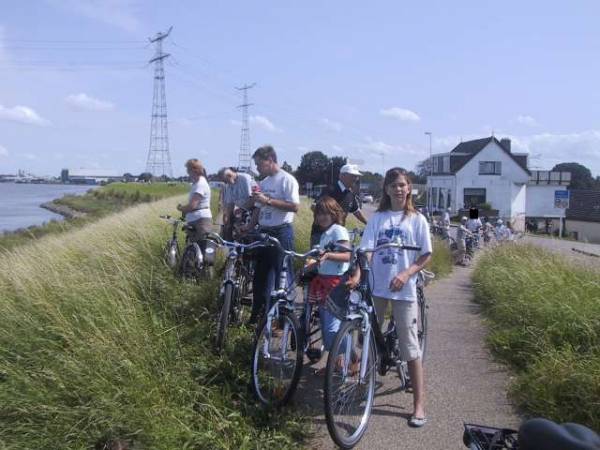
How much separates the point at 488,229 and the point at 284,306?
21.3m

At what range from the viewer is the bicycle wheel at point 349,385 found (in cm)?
405

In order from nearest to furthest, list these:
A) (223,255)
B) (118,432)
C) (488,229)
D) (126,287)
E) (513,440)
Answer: (513,440) < (118,432) < (126,287) < (223,255) < (488,229)

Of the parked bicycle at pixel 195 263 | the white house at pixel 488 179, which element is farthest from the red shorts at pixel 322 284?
the white house at pixel 488 179

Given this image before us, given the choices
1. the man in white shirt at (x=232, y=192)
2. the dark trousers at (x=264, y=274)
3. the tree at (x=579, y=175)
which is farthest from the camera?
the tree at (x=579, y=175)

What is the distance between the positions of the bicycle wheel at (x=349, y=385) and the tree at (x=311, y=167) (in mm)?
40941

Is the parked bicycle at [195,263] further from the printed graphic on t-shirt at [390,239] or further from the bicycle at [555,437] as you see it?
the bicycle at [555,437]

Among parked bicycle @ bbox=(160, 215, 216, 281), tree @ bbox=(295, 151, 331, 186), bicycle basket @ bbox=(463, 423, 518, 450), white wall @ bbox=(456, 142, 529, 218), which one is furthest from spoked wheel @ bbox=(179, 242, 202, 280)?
white wall @ bbox=(456, 142, 529, 218)

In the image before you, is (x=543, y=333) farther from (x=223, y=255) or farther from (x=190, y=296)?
(x=223, y=255)

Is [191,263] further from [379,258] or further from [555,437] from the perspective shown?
[555,437]

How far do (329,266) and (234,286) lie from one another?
3.46 feet

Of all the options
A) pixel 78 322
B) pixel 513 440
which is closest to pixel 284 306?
pixel 78 322

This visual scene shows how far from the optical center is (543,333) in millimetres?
6289

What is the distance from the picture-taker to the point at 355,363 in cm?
435

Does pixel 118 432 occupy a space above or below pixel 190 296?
→ below
